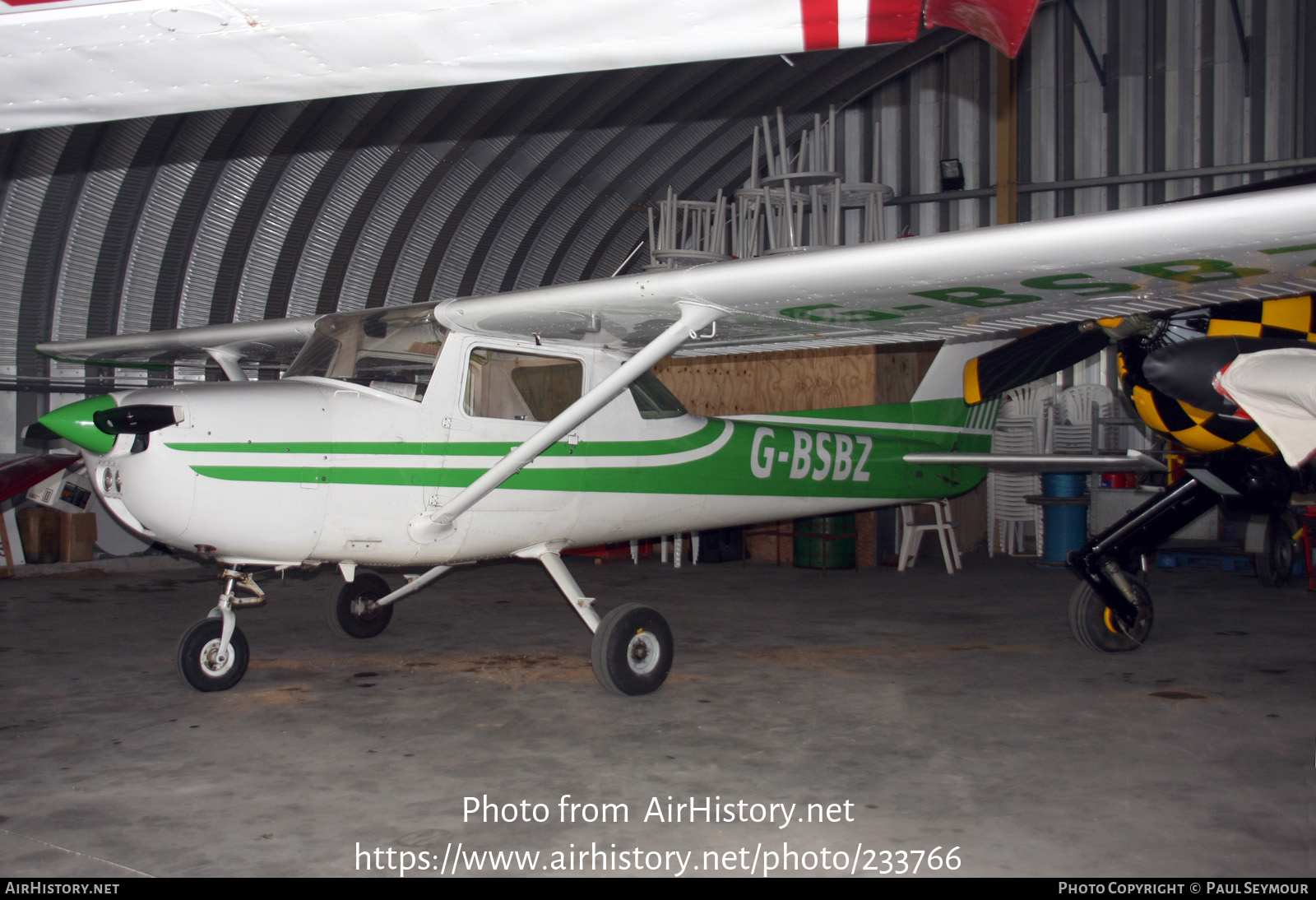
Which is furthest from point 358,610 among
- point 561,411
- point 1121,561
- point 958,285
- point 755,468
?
point 1121,561

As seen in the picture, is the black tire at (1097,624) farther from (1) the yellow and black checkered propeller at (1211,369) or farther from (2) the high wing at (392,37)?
(2) the high wing at (392,37)

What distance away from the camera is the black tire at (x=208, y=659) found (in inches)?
199

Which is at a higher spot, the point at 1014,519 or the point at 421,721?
the point at 421,721

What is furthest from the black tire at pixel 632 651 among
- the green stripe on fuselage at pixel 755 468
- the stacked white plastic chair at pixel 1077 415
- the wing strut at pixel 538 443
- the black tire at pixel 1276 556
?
the stacked white plastic chair at pixel 1077 415

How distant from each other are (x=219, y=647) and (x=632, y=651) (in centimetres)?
219

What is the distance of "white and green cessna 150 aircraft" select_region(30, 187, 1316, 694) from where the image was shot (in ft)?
12.8

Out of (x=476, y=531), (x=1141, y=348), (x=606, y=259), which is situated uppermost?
(x=606, y=259)

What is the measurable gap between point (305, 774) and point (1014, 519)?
10.6m

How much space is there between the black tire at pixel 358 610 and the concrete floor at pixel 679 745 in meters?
0.11

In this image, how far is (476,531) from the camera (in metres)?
5.23

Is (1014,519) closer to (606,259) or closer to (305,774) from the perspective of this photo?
(606,259)

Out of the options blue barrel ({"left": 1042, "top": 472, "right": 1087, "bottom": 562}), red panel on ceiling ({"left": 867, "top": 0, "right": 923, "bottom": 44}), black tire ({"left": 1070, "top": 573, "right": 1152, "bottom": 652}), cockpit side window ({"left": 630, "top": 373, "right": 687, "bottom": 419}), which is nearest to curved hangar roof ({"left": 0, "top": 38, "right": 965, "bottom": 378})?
cockpit side window ({"left": 630, "top": 373, "right": 687, "bottom": 419})

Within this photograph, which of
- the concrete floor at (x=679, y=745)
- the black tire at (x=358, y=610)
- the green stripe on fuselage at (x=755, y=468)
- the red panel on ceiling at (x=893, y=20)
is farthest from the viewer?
the black tire at (x=358, y=610)

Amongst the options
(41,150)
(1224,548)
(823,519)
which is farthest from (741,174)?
(41,150)
